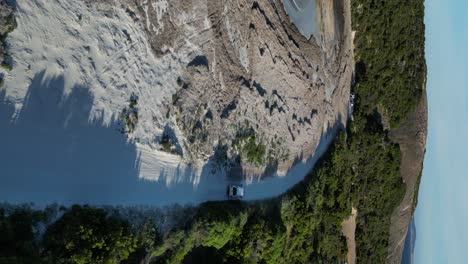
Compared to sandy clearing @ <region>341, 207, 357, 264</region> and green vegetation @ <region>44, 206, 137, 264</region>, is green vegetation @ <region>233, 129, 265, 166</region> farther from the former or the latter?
sandy clearing @ <region>341, 207, 357, 264</region>

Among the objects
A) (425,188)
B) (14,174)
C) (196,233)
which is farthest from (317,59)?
(425,188)

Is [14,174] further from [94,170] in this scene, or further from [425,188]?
[425,188]

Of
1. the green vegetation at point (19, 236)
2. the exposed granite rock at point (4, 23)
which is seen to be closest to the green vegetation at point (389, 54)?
the exposed granite rock at point (4, 23)

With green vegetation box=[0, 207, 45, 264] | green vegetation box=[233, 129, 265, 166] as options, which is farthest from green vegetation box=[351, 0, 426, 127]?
green vegetation box=[0, 207, 45, 264]

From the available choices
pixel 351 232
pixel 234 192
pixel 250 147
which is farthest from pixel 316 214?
pixel 234 192

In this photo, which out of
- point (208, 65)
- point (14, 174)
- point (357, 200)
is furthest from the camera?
point (357, 200)

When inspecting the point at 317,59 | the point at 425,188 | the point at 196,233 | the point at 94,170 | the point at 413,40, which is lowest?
the point at 196,233
